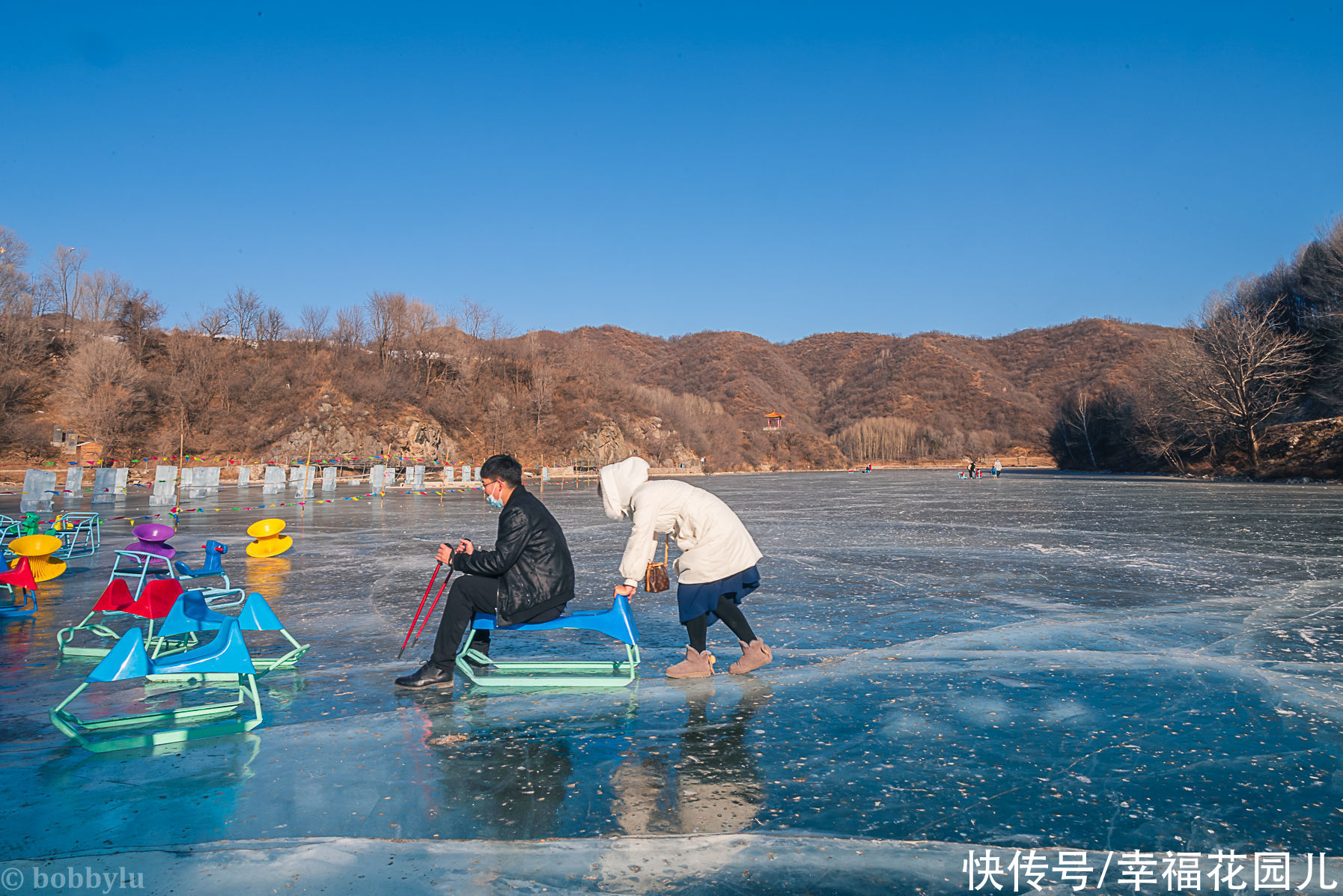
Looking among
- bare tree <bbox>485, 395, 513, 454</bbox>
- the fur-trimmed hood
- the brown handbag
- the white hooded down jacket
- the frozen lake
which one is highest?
bare tree <bbox>485, 395, 513, 454</bbox>

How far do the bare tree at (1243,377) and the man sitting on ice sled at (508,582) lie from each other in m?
50.9

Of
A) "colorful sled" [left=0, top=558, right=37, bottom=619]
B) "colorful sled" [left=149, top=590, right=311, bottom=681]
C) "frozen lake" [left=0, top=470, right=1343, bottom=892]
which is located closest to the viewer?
"frozen lake" [left=0, top=470, right=1343, bottom=892]

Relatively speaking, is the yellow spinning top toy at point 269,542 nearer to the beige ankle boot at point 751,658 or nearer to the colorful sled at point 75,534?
the colorful sled at point 75,534

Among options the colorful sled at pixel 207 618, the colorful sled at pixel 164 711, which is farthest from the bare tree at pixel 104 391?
the colorful sled at pixel 164 711

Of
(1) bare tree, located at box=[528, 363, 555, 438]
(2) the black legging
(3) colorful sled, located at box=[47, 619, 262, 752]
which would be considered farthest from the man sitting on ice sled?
(1) bare tree, located at box=[528, 363, 555, 438]

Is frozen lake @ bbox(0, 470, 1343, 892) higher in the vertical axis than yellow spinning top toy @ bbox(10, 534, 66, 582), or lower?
lower

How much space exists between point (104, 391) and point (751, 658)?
208ft

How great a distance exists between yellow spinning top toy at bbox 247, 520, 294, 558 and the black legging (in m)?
8.77

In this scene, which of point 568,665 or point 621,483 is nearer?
point 621,483

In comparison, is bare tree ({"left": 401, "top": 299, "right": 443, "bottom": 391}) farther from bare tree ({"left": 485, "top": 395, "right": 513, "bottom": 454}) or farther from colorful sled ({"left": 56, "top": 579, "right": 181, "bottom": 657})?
colorful sled ({"left": 56, "top": 579, "right": 181, "bottom": 657})

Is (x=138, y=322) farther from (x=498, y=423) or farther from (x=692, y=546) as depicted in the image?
(x=692, y=546)

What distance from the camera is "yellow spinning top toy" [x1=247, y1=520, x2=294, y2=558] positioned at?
39.7ft

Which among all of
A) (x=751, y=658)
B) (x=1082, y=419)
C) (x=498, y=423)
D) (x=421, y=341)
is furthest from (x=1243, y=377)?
(x=421, y=341)

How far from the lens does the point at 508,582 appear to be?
5598mm
